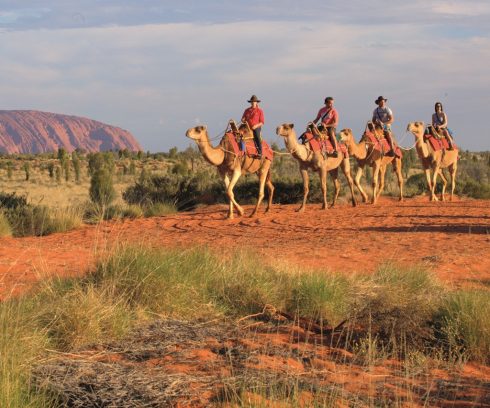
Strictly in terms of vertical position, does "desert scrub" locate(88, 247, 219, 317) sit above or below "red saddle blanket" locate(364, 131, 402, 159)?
below

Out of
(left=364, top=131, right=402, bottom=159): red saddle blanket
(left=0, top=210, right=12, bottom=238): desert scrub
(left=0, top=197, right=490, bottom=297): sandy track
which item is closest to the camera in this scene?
(left=0, top=197, right=490, bottom=297): sandy track

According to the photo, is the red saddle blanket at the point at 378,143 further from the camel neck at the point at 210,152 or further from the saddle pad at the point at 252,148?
the camel neck at the point at 210,152

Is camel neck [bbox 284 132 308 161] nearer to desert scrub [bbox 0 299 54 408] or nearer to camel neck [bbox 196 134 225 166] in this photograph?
camel neck [bbox 196 134 225 166]

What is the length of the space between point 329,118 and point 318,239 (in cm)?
574

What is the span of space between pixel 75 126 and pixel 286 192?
13608cm

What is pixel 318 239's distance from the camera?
1745 cm

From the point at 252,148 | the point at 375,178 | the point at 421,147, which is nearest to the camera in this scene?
the point at 252,148

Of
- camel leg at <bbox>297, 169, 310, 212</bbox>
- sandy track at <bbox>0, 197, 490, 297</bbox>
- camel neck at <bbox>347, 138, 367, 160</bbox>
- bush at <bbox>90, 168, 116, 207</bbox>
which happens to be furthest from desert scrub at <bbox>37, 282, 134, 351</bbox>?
bush at <bbox>90, 168, 116, 207</bbox>

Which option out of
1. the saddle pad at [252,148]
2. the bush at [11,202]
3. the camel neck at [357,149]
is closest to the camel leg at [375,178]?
the camel neck at [357,149]

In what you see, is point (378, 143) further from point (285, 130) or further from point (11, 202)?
point (11, 202)

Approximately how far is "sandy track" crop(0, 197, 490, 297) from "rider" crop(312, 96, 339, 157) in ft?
7.77

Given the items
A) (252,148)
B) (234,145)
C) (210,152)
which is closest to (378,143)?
(252,148)

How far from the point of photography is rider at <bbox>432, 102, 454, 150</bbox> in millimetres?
25438

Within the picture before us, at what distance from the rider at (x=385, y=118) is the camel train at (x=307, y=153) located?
0.67 feet
